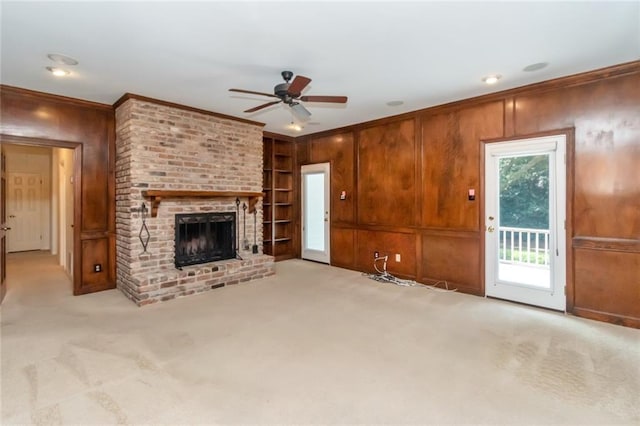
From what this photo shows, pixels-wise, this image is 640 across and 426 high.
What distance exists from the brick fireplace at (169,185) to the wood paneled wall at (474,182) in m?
1.90

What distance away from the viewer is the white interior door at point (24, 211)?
7688mm

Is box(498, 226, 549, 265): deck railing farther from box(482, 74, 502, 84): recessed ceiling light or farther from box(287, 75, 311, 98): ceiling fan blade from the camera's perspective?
box(287, 75, 311, 98): ceiling fan blade

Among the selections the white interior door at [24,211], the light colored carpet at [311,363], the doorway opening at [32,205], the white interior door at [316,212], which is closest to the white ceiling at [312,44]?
the white interior door at [316,212]

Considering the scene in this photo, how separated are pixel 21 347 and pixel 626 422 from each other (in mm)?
4665

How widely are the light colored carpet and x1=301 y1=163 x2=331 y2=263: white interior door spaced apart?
97.3 inches

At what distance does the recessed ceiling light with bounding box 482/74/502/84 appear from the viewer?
367 cm

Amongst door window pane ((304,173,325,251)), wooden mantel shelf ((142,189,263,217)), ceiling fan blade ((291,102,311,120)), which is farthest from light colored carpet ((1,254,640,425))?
door window pane ((304,173,325,251))

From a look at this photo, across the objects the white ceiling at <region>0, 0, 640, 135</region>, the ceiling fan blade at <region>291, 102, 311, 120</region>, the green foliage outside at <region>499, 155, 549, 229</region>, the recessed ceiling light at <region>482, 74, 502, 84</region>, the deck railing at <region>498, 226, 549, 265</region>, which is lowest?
the deck railing at <region>498, 226, 549, 265</region>

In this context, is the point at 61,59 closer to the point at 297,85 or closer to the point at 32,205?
the point at 297,85

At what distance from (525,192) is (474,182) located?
622 mm

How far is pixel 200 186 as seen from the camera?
499 centimetres

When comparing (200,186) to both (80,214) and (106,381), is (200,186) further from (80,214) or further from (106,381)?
(106,381)

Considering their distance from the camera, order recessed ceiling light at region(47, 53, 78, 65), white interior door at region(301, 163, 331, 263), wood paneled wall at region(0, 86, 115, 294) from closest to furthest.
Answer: recessed ceiling light at region(47, 53, 78, 65) < wood paneled wall at region(0, 86, 115, 294) < white interior door at region(301, 163, 331, 263)

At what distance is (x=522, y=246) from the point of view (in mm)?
4324
